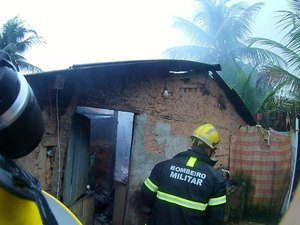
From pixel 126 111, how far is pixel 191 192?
112 inches

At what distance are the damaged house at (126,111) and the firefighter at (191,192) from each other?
220 cm

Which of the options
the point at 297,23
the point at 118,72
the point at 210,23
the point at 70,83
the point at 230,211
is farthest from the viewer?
the point at 210,23

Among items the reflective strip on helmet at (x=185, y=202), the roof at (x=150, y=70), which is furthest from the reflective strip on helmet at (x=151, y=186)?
the roof at (x=150, y=70)

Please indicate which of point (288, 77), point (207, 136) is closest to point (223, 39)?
point (288, 77)

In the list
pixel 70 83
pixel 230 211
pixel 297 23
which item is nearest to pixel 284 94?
pixel 297 23

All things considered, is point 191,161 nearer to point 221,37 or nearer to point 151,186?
point 151,186

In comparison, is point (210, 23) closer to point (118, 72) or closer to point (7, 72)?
point (118, 72)

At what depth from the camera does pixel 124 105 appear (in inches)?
219

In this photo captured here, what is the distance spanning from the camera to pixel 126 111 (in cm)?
559

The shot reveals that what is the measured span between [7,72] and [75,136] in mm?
Answer: 4680

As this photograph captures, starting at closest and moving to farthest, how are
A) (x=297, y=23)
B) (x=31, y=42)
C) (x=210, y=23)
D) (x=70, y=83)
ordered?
1. (x=70, y=83)
2. (x=297, y=23)
3. (x=210, y=23)
4. (x=31, y=42)

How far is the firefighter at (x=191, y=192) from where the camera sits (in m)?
2.92

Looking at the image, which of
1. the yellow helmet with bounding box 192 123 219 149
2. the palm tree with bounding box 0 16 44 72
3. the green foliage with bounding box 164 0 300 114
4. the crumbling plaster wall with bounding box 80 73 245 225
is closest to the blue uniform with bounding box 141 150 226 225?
the yellow helmet with bounding box 192 123 219 149

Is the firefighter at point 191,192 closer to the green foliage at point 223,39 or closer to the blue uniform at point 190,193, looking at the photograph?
the blue uniform at point 190,193
